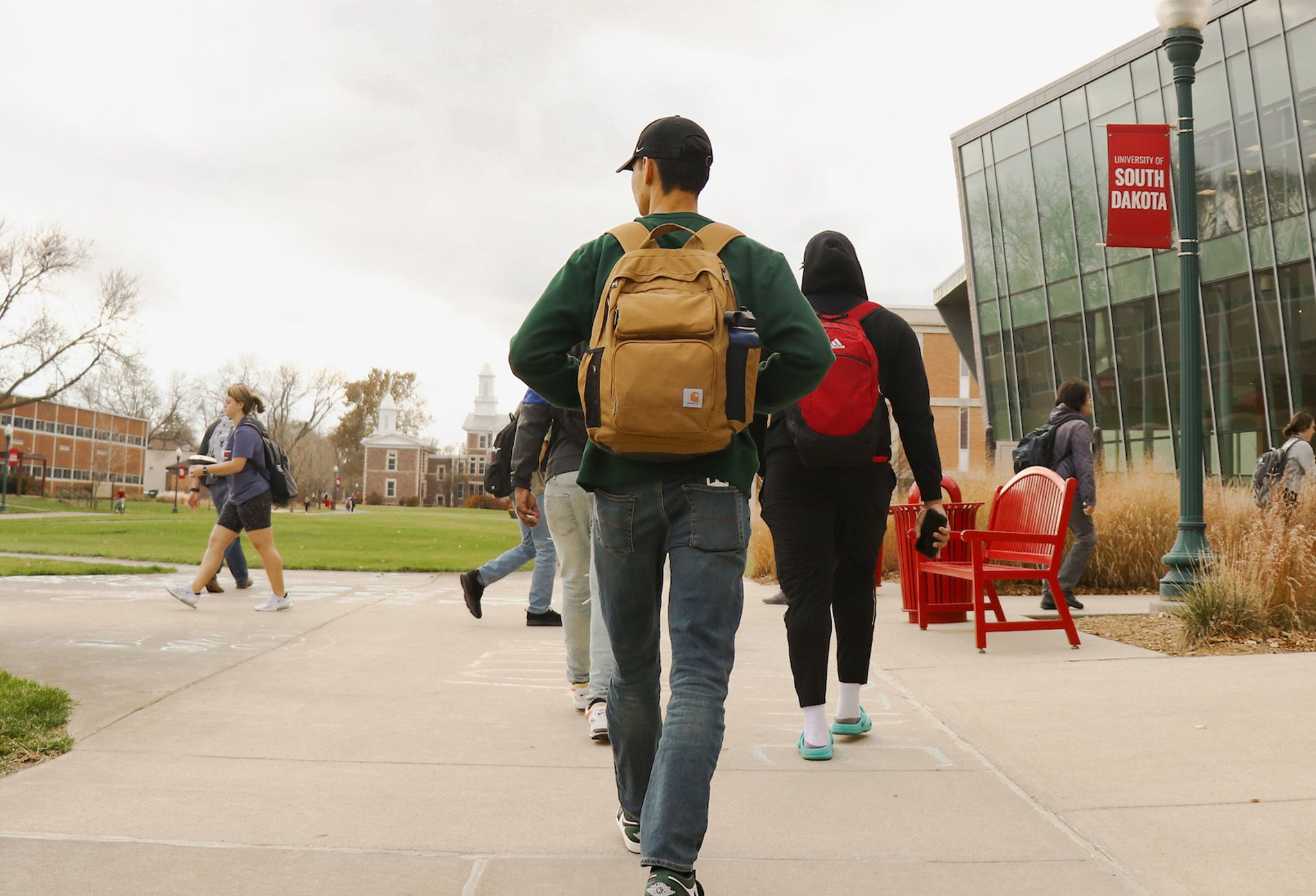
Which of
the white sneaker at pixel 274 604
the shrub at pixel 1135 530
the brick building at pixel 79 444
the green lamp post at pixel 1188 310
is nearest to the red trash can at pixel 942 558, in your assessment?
the green lamp post at pixel 1188 310

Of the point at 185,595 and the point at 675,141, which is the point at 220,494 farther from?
the point at 675,141

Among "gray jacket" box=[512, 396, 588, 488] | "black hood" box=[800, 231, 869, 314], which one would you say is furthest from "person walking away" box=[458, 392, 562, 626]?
"black hood" box=[800, 231, 869, 314]

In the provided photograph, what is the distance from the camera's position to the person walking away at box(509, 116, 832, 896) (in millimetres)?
2559

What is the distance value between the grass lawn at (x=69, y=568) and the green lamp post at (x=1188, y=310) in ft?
35.2

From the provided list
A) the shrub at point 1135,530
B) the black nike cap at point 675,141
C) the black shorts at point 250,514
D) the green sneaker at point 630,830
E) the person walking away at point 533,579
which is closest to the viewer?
the black nike cap at point 675,141

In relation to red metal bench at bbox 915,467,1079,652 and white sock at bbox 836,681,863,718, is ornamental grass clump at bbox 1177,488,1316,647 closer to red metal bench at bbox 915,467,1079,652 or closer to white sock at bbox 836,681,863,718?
red metal bench at bbox 915,467,1079,652

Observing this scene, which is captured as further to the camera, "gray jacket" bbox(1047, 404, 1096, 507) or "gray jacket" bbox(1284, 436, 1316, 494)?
"gray jacket" bbox(1284, 436, 1316, 494)

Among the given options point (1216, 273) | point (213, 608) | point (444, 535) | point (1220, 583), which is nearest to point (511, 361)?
point (1220, 583)

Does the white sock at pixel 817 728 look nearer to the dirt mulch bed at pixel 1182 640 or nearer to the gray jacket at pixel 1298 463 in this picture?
the dirt mulch bed at pixel 1182 640

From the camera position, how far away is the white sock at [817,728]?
4.28 metres

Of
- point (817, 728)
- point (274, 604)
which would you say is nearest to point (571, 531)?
point (817, 728)

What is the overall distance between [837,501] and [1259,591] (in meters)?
4.30

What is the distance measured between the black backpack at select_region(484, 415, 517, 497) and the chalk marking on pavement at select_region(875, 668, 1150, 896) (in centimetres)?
267

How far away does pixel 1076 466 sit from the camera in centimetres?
883
